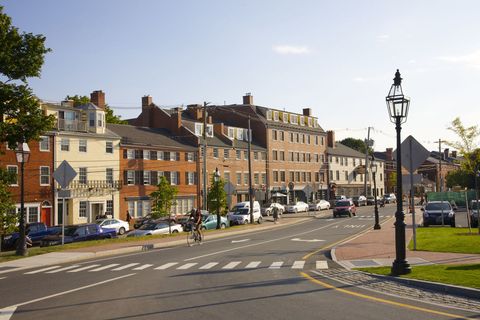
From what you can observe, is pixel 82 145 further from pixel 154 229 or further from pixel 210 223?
pixel 154 229

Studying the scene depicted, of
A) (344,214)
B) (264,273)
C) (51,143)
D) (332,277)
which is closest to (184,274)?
(264,273)

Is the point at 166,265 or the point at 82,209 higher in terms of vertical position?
the point at 82,209

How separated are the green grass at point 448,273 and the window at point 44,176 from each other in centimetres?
4031

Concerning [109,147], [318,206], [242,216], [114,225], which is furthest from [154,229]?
[318,206]

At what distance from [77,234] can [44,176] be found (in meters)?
16.4

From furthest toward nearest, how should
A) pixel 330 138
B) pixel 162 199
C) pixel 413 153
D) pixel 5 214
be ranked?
pixel 330 138 < pixel 162 199 < pixel 5 214 < pixel 413 153

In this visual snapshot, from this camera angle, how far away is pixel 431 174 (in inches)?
5625

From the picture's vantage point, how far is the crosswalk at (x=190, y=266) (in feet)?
58.7

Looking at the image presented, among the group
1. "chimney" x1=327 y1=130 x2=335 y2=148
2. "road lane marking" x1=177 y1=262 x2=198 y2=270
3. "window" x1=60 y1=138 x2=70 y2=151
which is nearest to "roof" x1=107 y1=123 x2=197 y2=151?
"window" x1=60 y1=138 x2=70 y2=151

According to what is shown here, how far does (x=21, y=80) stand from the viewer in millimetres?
23172

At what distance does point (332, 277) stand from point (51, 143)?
4192 centimetres

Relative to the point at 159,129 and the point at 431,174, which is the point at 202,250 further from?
the point at 431,174

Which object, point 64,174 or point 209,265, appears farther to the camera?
point 64,174

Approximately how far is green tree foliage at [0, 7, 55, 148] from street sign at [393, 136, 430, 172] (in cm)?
1490
